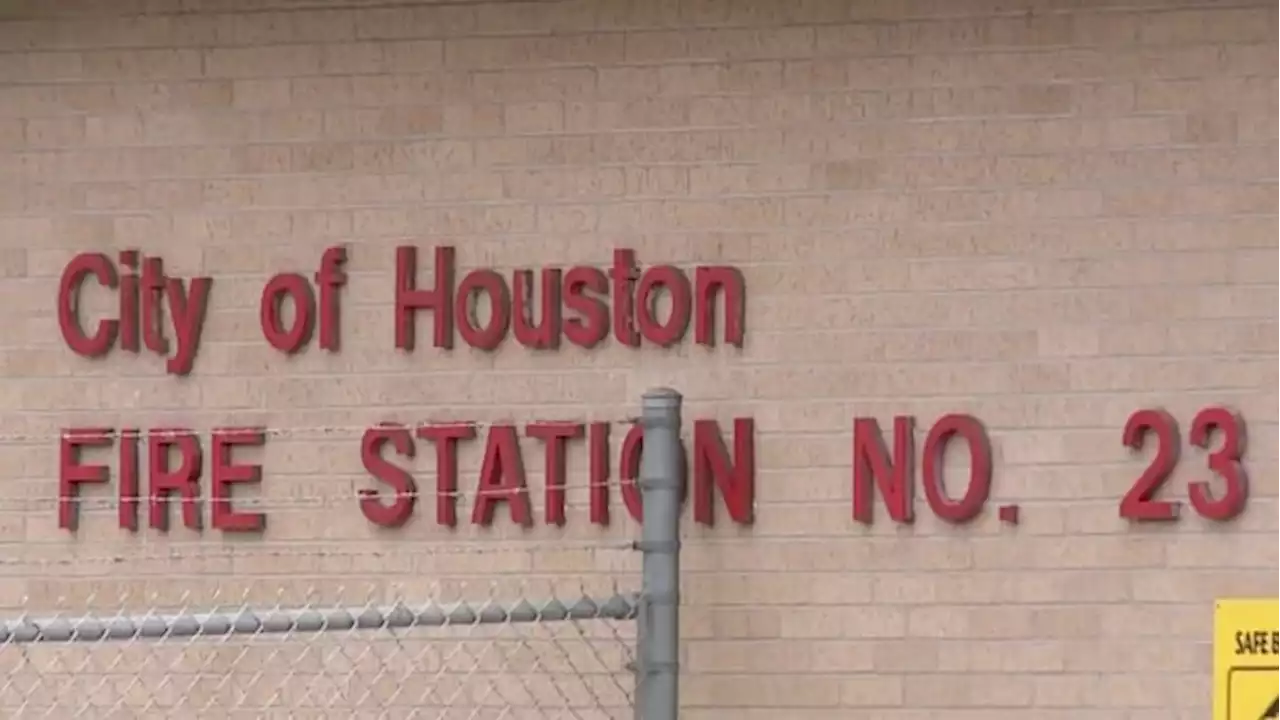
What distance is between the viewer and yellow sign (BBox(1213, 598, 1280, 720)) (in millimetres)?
3785

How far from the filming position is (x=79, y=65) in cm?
644

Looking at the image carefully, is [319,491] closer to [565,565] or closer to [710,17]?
[565,565]

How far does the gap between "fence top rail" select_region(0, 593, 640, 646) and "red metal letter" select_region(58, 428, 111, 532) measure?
1.31m

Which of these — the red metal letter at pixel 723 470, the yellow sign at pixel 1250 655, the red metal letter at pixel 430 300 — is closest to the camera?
the yellow sign at pixel 1250 655

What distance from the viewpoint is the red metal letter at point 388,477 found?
6145 millimetres

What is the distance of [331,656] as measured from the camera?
20.3ft

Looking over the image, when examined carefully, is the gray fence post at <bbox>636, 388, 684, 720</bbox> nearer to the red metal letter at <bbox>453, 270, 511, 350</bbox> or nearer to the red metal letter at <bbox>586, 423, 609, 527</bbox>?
the red metal letter at <bbox>586, 423, 609, 527</bbox>

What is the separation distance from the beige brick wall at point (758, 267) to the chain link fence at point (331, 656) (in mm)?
27

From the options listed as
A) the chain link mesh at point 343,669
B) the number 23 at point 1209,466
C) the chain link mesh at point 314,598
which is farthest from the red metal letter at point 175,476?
the number 23 at point 1209,466

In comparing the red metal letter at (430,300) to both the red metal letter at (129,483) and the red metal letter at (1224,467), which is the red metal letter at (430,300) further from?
the red metal letter at (1224,467)

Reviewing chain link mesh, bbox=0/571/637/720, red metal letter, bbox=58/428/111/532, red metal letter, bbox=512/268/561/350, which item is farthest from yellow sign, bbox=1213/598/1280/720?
red metal letter, bbox=58/428/111/532

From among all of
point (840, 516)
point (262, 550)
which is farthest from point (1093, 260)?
point (262, 550)

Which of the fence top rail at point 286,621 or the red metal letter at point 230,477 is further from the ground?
the red metal letter at point 230,477

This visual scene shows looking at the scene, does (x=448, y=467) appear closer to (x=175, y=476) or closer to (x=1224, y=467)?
(x=175, y=476)
